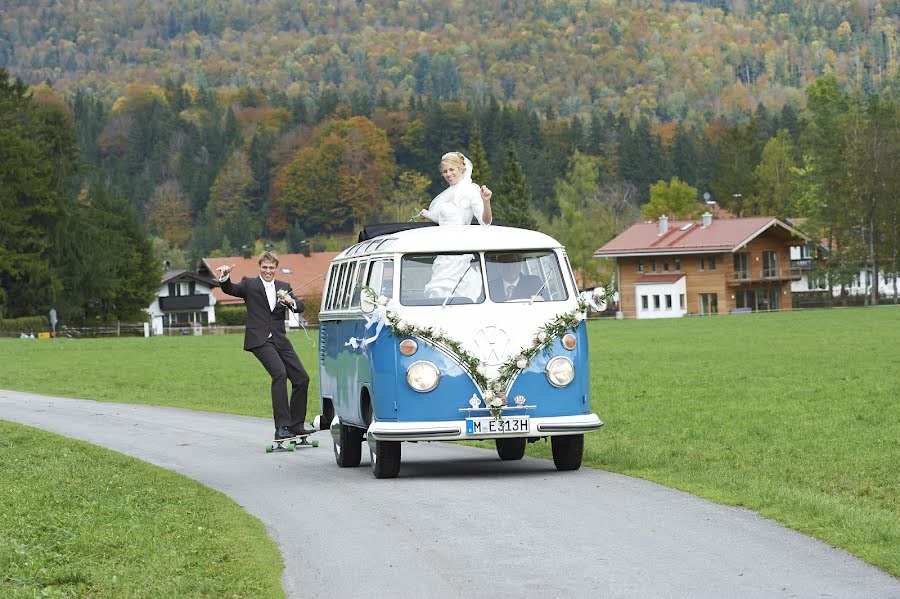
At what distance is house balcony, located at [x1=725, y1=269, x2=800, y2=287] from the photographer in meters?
128

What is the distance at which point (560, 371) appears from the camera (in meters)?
15.2

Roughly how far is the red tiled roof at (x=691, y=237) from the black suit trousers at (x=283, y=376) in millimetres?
110203

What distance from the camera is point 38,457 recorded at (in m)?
19.0

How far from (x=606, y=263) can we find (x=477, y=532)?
450 feet

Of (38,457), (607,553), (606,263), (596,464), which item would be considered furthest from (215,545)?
(606,263)

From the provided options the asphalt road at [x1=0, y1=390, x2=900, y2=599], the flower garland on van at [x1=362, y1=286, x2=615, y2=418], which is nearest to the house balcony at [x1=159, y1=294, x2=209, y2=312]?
the asphalt road at [x1=0, y1=390, x2=900, y2=599]

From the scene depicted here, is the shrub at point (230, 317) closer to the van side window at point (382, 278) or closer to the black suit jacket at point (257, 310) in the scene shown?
the black suit jacket at point (257, 310)

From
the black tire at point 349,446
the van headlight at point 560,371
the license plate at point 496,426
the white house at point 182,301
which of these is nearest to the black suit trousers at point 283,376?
the black tire at point 349,446

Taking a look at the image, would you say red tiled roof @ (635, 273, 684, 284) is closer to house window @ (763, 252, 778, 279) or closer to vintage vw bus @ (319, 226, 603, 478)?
house window @ (763, 252, 778, 279)

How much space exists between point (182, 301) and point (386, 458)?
5789 inches

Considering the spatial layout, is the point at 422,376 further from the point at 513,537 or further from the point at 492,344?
the point at 513,537

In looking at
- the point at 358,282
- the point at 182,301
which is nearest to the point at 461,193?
the point at 358,282

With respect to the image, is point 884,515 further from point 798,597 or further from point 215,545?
point 215,545

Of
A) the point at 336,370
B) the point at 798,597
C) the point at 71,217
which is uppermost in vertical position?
the point at 71,217
